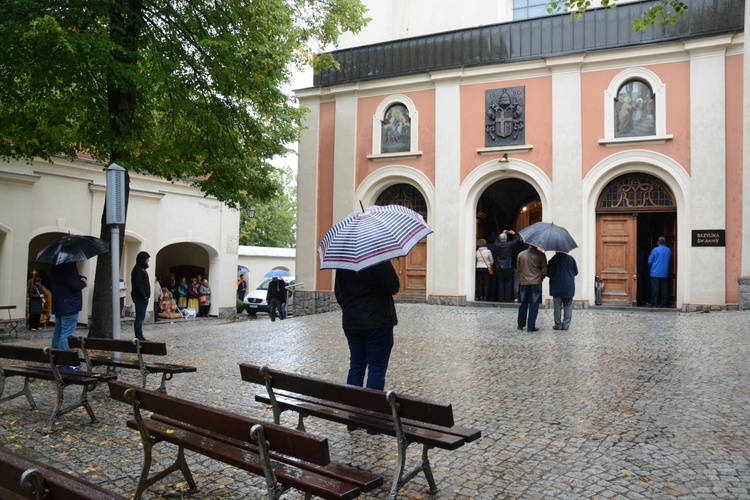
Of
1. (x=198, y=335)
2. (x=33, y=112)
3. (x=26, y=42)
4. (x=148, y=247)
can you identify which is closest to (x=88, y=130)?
(x=33, y=112)

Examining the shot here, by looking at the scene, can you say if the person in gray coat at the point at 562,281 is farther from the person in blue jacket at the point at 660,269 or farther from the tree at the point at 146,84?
the tree at the point at 146,84

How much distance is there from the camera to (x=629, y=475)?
4336 mm

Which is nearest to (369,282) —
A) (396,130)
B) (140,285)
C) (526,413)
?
(526,413)

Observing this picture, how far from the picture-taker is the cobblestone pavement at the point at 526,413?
4312 millimetres

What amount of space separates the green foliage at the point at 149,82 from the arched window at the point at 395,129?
23.7 feet

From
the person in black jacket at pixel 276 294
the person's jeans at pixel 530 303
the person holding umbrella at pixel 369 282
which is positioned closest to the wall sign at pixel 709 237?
the person's jeans at pixel 530 303

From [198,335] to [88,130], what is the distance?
202 inches

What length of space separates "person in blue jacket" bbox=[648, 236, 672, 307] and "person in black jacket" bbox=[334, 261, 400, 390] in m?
13.3

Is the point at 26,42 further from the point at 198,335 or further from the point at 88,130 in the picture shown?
the point at 198,335

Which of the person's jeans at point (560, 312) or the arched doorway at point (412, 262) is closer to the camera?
the person's jeans at point (560, 312)

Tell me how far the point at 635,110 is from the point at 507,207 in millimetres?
6226

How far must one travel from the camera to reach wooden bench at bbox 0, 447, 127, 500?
7.96 ft

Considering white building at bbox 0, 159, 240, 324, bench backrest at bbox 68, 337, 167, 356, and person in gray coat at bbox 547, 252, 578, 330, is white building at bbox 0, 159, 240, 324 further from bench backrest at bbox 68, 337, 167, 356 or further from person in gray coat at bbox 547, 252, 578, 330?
person in gray coat at bbox 547, 252, 578, 330

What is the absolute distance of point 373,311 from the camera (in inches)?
201
